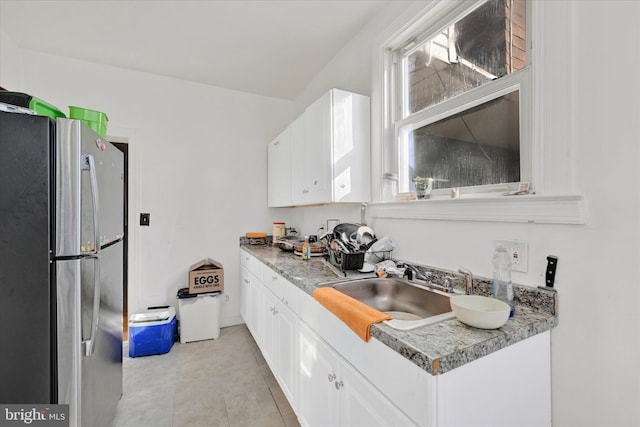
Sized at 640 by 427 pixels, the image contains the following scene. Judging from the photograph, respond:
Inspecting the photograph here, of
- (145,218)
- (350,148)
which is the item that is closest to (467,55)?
(350,148)

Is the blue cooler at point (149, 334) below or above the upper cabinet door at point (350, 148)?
below

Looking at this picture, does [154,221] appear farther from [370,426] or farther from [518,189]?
[518,189]

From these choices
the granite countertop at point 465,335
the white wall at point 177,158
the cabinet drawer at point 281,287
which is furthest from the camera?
the white wall at point 177,158

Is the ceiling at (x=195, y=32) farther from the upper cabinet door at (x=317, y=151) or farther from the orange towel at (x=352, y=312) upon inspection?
the orange towel at (x=352, y=312)

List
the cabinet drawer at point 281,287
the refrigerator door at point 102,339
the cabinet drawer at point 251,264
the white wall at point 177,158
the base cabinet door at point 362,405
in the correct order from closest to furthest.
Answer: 1. the base cabinet door at point 362,405
2. the refrigerator door at point 102,339
3. the cabinet drawer at point 281,287
4. the cabinet drawer at point 251,264
5. the white wall at point 177,158

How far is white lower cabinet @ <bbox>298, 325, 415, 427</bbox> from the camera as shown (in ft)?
2.96

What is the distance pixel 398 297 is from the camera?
146cm

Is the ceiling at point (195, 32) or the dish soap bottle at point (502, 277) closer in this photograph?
the dish soap bottle at point (502, 277)

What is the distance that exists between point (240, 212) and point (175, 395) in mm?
1840

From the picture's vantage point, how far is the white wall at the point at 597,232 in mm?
857

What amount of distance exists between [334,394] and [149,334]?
6.95ft

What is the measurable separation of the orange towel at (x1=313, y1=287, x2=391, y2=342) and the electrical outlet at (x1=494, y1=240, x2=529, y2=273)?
1.95 ft

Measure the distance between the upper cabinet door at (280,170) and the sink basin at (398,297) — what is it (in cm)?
143

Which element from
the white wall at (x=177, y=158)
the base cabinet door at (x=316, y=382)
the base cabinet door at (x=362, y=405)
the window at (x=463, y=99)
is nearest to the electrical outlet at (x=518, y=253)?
the window at (x=463, y=99)
